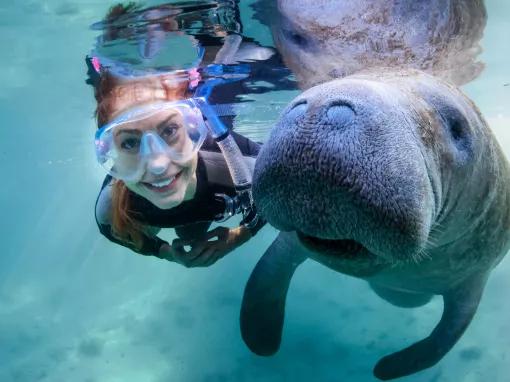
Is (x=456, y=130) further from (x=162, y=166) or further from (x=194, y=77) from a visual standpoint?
(x=194, y=77)

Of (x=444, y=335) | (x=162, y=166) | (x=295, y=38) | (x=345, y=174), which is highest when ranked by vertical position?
(x=345, y=174)

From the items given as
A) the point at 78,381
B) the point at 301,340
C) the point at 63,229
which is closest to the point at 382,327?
the point at 301,340

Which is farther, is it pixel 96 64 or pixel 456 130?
pixel 96 64

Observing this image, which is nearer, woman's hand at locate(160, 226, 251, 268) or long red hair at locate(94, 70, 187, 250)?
woman's hand at locate(160, 226, 251, 268)

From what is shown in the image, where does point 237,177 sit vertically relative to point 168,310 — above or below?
above

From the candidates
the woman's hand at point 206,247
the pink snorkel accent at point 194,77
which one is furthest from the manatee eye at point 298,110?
the pink snorkel accent at point 194,77

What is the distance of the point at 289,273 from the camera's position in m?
5.07

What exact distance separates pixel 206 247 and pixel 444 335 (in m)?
2.57

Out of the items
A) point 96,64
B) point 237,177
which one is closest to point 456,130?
point 237,177

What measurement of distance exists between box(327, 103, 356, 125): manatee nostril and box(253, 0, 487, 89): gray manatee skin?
10.8ft

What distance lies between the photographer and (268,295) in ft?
16.8

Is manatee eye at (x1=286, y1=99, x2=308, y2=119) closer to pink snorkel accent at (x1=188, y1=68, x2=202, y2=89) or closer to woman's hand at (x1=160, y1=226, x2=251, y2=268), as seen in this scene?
woman's hand at (x1=160, y1=226, x2=251, y2=268)

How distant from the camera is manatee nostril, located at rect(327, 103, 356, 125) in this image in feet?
5.51

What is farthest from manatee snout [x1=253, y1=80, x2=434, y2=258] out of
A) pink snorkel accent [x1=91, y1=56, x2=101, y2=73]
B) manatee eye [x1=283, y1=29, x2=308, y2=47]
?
pink snorkel accent [x1=91, y1=56, x2=101, y2=73]
